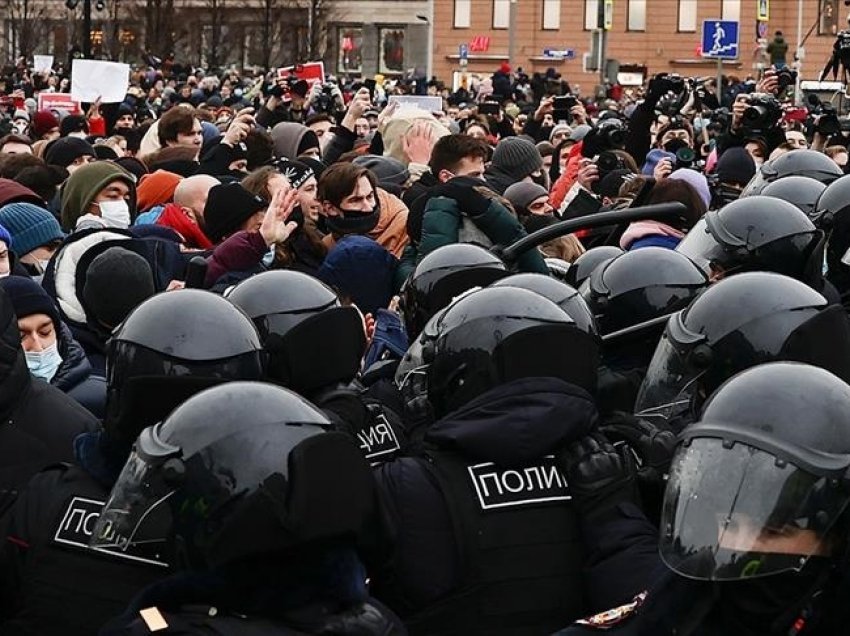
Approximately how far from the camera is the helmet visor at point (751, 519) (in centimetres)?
287

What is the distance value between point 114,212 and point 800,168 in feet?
10.5

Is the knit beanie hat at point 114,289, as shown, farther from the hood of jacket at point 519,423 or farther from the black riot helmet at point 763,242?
the hood of jacket at point 519,423

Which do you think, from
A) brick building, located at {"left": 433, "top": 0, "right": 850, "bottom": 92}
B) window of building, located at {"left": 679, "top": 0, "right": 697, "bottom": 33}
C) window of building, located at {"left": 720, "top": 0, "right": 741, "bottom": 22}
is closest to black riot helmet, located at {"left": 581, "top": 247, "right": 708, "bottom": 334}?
brick building, located at {"left": 433, "top": 0, "right": 850, "bottom": 92}

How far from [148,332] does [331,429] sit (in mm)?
923

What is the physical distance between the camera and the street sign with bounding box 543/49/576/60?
71375 millimetres

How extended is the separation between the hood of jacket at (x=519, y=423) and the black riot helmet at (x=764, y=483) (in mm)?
602

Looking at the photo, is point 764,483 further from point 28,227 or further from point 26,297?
point 28,227

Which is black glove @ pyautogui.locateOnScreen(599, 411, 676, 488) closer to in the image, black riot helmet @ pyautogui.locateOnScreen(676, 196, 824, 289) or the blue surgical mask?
black riot helmet @ pyautogui.locateOnScreen(676, 196, 824, 289)

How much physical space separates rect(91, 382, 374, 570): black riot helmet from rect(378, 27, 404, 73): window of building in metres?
76.2

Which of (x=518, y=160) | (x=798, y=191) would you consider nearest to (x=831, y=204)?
(x=798, y=191)

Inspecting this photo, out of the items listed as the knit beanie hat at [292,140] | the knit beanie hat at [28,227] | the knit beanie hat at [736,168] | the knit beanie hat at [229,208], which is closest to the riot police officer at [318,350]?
the knit beanie hat at [229,208]

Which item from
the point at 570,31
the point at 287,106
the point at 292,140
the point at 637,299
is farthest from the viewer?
the point at 570,31

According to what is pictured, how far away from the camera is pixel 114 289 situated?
19.5 feet

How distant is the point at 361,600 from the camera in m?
3.05
